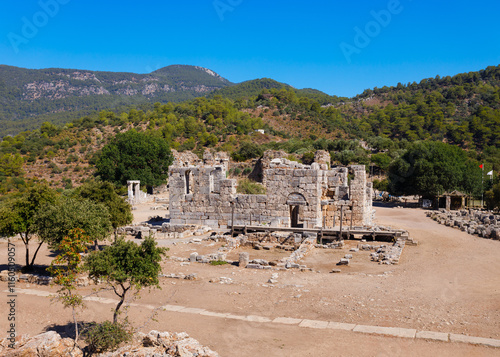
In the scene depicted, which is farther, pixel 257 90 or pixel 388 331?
pixel 257 90

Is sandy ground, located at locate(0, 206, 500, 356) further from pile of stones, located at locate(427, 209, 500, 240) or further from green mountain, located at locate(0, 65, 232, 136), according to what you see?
green mountain, located at locate(0, 65, 232, 136)

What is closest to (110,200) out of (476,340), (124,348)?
(124,348)

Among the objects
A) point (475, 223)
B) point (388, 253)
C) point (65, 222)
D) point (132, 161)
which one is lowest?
point (388, 253)

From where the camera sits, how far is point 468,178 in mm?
34656

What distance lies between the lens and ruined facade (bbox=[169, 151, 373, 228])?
18422 millimetres

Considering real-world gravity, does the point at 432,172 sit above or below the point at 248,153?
below

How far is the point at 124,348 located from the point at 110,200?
33.0 feet

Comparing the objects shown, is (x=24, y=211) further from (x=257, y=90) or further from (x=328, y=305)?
(x=257, y=90)

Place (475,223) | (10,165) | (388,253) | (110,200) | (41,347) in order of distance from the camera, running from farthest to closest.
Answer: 1. (10,165)
2. (475,223)
3. (110,200)
4. (388,253)
5. (41,347)

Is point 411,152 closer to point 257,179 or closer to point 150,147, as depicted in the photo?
point 257,179

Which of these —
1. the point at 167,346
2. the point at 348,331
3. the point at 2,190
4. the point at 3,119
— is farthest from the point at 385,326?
the point at 3,119

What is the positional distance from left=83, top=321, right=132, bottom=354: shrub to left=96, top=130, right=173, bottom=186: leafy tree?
33317 millimetres

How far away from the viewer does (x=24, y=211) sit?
12.8 metres

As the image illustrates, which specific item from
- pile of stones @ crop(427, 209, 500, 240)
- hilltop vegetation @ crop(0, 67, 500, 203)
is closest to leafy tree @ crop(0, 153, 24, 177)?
hilltop vegetation @ crop(0, 67, 500, 203)
